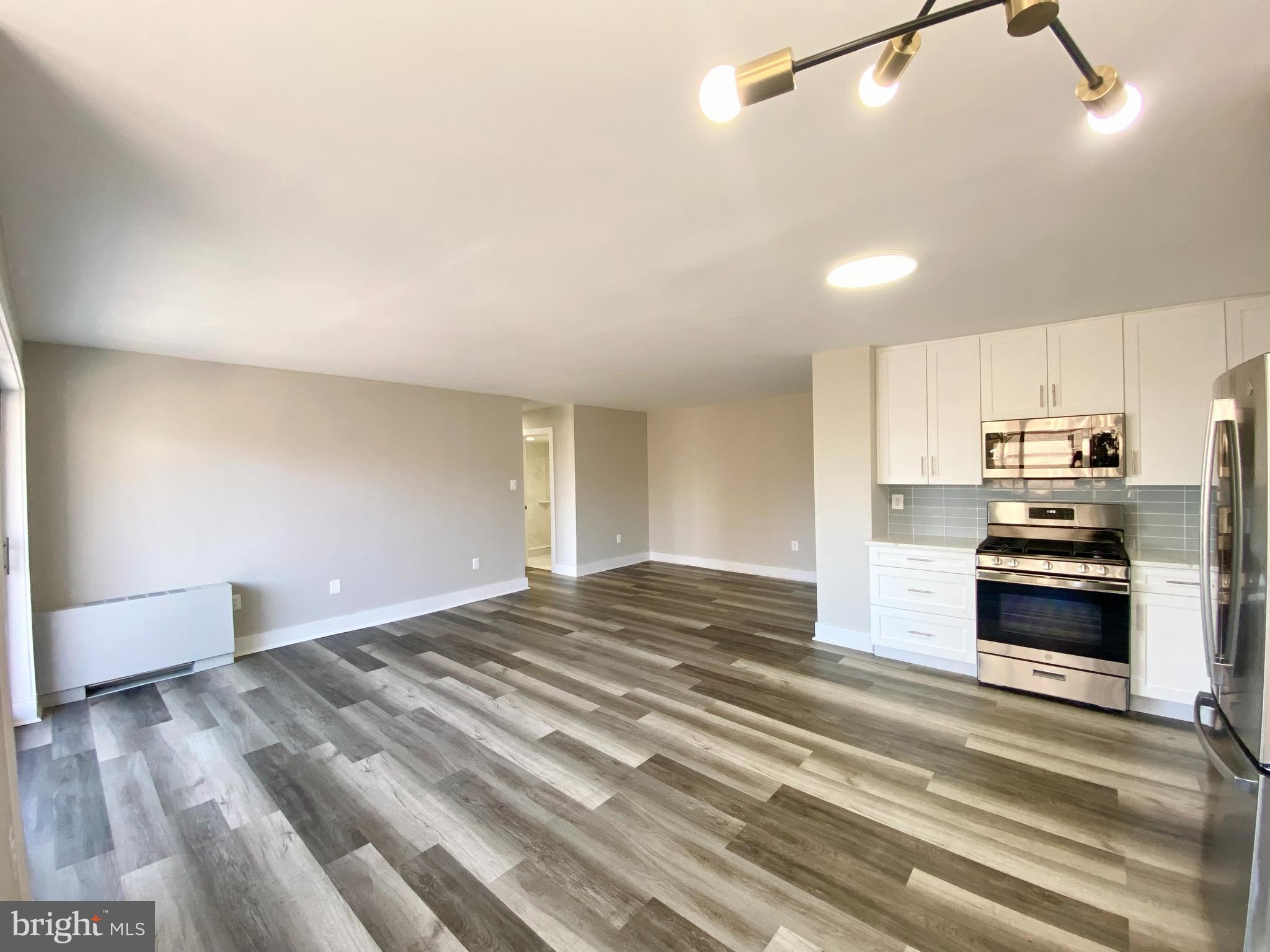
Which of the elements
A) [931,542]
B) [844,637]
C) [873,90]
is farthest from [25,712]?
[931,542]

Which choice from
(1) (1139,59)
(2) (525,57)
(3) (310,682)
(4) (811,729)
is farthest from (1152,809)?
(3) (310,682)

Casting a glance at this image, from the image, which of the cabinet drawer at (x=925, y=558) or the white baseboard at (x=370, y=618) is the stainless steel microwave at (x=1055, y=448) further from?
the white baseboard at (x=370, y=618)

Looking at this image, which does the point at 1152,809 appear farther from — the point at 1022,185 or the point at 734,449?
the point at 734,449

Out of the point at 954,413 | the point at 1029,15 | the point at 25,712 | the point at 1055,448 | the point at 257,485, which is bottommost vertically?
the point at 25,712

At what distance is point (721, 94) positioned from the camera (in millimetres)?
838

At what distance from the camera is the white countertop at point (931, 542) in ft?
11.8

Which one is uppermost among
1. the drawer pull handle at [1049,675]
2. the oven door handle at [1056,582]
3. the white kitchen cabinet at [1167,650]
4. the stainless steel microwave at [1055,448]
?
the stainless steel microwave at [1055,448]

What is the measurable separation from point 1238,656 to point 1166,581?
2.06m

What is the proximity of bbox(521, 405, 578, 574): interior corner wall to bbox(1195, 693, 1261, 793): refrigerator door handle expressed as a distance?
591cm

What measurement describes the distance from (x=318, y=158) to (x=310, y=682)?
11.4 ft

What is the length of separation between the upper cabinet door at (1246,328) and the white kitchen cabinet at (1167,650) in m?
1.40

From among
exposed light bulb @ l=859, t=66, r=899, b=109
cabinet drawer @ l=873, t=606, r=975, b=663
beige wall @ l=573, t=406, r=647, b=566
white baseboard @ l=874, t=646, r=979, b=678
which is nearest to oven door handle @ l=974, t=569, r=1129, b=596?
cabinet drawer @ l=873, t=606, r=975, b=663

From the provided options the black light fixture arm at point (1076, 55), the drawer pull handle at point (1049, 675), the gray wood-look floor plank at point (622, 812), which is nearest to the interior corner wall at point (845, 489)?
the gray wood-look floor plank at point (622, 812)

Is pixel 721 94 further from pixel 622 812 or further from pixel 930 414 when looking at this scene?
pixel 930 414
